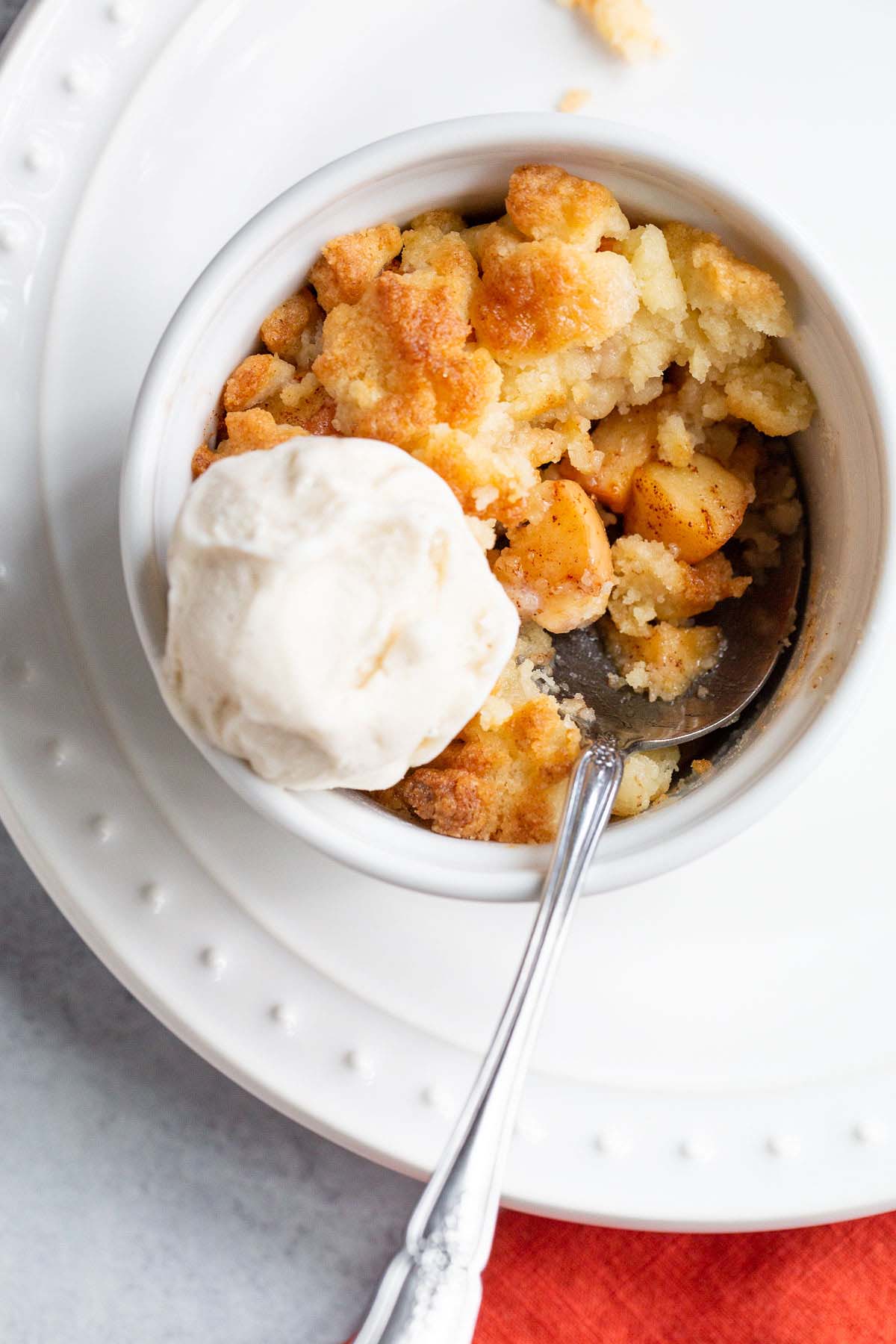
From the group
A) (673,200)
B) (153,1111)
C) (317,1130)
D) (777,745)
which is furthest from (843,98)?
(153,1111)

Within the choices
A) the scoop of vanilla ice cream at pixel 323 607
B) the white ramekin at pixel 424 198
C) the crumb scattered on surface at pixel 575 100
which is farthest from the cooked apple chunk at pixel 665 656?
the crumb scattered on surface at pixel 575 100

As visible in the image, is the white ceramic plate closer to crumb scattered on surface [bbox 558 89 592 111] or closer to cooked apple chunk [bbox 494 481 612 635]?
crumb scattered on surface [bbox 558 89 592 111]

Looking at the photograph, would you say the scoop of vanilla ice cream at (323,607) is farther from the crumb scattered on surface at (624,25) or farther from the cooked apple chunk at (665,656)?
the crumb scattered on surface at (624,25)

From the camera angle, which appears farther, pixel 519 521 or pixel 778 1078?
pixel 778 1078

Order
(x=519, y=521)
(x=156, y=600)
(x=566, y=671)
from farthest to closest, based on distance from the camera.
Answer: (x=566, y=671) < (x=519, y=521) < (x=156, y=600)

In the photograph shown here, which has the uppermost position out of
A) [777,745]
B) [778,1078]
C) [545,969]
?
[777,745]

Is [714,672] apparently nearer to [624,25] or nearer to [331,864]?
[331,864]

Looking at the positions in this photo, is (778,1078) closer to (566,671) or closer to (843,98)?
(566,671)
